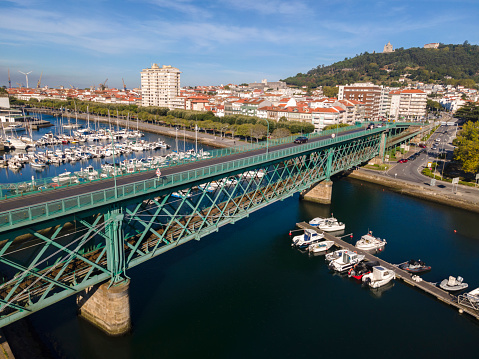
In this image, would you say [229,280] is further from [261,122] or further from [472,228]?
[261,122]

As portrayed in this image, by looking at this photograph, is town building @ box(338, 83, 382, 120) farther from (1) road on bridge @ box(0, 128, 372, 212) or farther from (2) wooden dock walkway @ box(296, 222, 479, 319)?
(1) road on bridge @ box(0, 128, 372, 212)

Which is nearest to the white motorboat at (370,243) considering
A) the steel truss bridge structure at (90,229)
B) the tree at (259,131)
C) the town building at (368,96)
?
the steel truss bridge structure at (90,229)

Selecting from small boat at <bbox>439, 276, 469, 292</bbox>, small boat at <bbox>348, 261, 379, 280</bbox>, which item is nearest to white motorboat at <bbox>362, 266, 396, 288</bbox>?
small boat at <bbox>348, 261, 379, 280</bbox>

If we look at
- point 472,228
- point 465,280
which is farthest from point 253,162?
point 472,228

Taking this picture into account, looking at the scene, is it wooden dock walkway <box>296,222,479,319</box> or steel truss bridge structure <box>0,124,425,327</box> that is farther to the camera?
wooden dock walkway <box>296,222,479,319</box>

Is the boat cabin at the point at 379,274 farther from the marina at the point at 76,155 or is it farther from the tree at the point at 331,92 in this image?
the tree at the point at 331,92

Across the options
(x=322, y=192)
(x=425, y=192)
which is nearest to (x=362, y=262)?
(x=322, y=192)
